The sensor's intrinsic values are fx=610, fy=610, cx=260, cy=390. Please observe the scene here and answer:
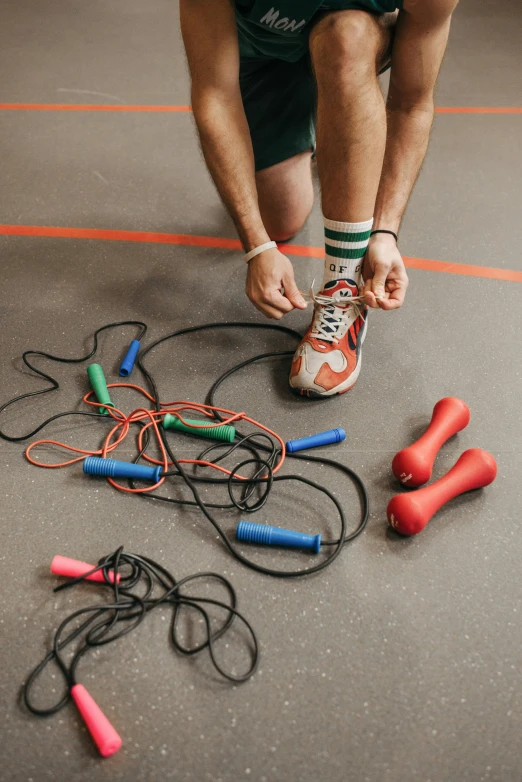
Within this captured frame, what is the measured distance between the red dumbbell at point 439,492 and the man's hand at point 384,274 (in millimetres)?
312

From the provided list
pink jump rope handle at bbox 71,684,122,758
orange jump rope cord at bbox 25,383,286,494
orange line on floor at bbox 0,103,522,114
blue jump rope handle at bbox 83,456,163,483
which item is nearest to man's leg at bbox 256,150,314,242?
orange jump rope cord at bbox 25,383,286,494

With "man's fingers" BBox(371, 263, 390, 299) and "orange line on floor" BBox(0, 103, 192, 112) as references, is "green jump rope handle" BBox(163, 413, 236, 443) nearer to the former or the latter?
"man's fingers" BBox(371, 263, 390, 299)

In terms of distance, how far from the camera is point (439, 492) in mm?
944

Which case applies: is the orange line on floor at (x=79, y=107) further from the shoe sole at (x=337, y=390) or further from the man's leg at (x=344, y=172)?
the shoe sole at (x=337, y=390)

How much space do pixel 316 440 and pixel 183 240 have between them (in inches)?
30.8

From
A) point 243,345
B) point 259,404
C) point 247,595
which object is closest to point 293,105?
point 243,345

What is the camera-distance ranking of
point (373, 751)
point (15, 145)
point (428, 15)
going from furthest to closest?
1. point (15, 145)
2. point (428, 15)
3. point (373, 751)

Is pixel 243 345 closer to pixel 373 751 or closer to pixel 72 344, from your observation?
pixel 72 344

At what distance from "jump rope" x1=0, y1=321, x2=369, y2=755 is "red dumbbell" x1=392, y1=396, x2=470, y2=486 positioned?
76mm

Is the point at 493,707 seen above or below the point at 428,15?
below

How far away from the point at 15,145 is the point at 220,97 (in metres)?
1.14

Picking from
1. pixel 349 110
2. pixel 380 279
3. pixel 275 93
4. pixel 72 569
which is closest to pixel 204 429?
pixel 72 569

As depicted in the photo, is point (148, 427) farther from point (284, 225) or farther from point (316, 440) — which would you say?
point (284, 225)

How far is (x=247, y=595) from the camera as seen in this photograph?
872 millimetres
